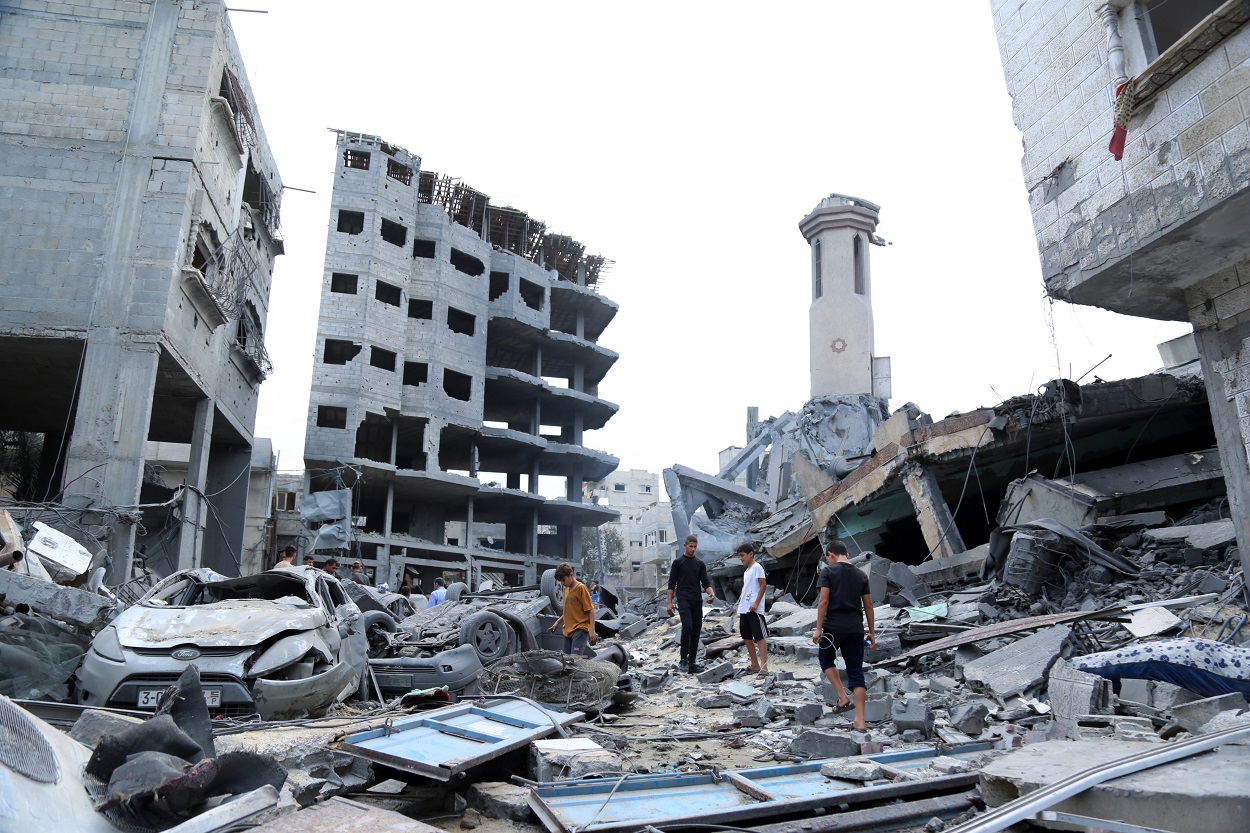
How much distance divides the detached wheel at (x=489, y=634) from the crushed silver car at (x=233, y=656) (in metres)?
2.03

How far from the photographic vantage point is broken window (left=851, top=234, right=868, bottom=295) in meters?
30.0

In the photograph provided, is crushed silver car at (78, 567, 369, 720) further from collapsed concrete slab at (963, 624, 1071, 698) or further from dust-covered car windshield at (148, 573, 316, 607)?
collapsed concrete slab at (963, 624, 1071, 698)

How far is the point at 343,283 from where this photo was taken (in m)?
34.5

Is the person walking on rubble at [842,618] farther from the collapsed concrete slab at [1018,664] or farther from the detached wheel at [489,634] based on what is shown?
the detached wheel at [489,634]

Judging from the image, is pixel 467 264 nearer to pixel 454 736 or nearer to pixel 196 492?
pixel 196 492

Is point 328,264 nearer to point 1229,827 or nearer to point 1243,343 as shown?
point 1243,343

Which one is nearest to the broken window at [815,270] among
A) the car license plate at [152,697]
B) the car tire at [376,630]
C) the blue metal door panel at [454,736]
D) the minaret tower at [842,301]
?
the minaret tower at [842,301]

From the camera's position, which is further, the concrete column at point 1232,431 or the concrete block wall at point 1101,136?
the concrete column at point 1232,431

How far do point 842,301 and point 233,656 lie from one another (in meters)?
26.5

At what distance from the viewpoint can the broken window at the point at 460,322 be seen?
126 feet

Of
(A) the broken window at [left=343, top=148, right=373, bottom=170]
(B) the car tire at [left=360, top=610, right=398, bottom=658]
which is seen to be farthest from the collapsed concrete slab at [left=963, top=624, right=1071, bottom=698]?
(A) the broken window at [left=343, top=148, right=373, bottom=170]

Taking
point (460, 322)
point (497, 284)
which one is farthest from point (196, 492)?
point (497, 284)

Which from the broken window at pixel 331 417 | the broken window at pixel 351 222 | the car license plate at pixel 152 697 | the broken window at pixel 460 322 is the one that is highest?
the broken window at pixel 351 222

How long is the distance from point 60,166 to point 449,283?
2223 centimetres
